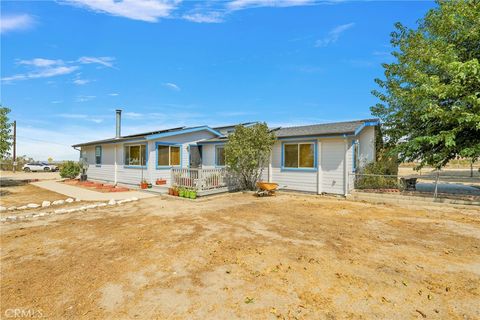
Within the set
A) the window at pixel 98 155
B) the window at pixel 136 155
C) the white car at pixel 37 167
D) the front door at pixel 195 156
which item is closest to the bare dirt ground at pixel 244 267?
the window at pixel 136 155

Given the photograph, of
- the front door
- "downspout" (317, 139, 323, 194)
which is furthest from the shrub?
"downspout" (317, 139, 323, 194)

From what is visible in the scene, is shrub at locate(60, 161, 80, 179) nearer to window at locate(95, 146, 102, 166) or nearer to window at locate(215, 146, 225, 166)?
window at locate(95, 146, 102, 166)

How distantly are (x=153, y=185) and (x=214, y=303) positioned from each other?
11988 mm

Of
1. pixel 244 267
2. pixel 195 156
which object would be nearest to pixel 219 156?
pixel 195 156

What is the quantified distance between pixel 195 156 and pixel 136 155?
3849 millimetres

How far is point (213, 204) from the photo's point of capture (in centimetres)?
1048

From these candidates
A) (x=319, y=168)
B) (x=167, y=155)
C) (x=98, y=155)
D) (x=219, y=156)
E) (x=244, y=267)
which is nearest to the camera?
(x=244, y=267)

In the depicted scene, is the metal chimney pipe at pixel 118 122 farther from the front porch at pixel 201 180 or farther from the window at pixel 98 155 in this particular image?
the front porch at pixel 201 180

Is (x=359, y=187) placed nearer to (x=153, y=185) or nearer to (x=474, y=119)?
(x=474, y=119)

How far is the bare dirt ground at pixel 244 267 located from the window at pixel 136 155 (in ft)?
22.9

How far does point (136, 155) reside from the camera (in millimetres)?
15227

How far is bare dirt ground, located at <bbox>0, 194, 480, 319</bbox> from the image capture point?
3162 mm

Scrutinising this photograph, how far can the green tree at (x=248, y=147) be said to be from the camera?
42.0ft

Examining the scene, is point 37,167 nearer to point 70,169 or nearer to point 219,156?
point 70,169
